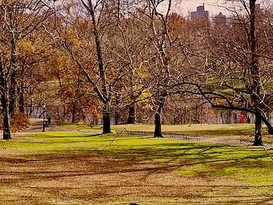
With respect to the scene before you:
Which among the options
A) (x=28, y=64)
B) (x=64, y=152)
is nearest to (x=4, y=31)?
(x=28, y=64)

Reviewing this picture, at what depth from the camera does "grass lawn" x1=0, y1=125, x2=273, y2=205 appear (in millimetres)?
12883

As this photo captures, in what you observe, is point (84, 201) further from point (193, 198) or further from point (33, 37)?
point (33, 37)

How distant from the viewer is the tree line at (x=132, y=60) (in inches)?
491

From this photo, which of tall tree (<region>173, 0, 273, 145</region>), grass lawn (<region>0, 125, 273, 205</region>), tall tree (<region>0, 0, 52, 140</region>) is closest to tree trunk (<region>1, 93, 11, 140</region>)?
tall tree (<region>0, 0, 52, 140</region>)

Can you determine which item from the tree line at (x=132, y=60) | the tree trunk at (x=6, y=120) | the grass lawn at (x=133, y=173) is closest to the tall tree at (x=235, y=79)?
the tree line at (x=132, y=60)

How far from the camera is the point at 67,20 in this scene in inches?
1496

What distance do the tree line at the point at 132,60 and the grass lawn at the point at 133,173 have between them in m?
1.82

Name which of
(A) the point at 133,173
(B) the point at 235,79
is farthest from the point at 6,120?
(B) the point at 235,79

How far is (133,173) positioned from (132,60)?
17.4 feet

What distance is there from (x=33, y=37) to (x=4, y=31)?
359 inches

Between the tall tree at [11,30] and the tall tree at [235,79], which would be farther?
the tall tree at [11,30]

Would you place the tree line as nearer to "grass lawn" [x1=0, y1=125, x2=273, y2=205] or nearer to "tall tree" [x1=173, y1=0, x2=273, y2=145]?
"tall tree" [x1=173, y1=0, x2=273, y2=145]

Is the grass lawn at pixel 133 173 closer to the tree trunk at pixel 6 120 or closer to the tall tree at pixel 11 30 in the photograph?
the tree trunk at pixel 6 120

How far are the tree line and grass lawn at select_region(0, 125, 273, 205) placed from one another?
5.96 feet
